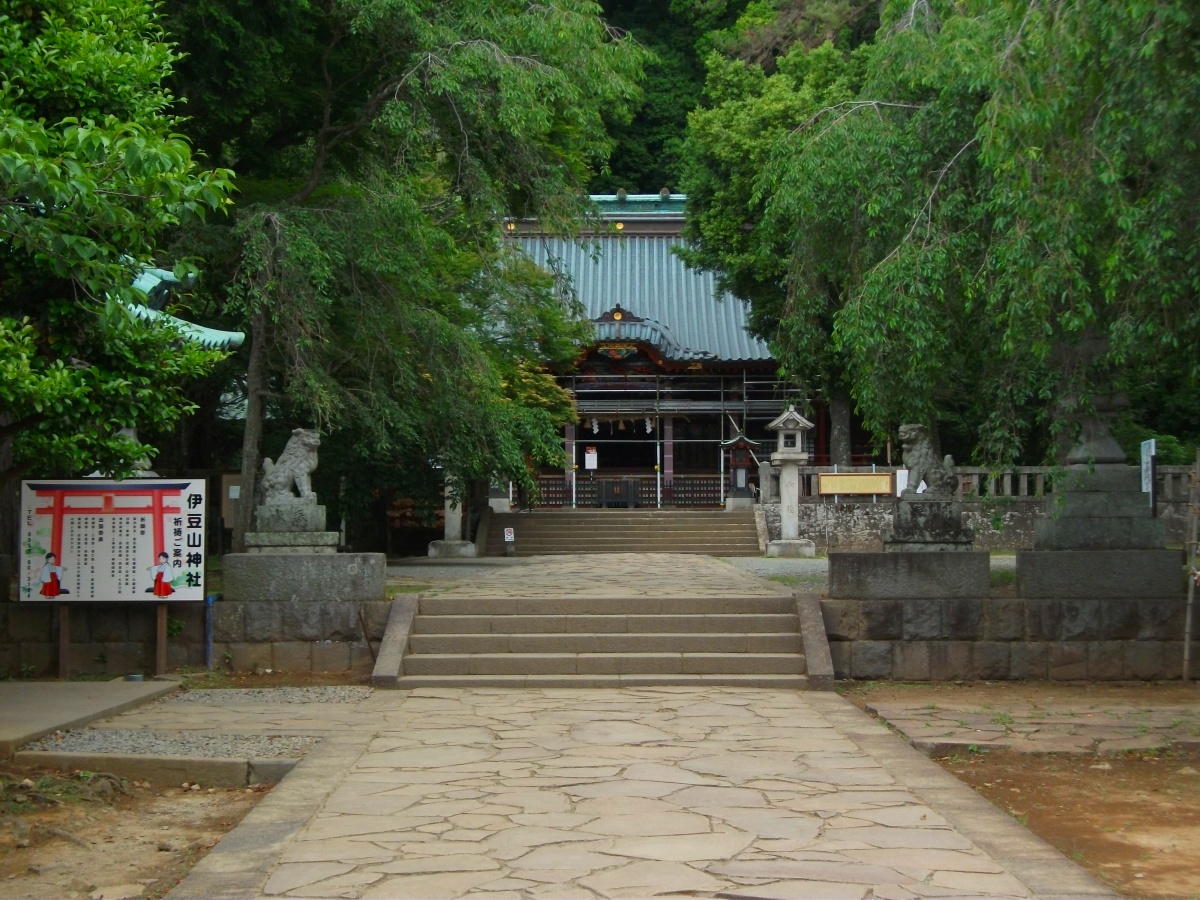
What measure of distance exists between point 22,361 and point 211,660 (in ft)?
17.6

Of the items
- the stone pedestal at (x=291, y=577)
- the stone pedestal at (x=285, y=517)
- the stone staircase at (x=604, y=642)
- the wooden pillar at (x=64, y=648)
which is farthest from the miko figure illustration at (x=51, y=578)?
the stone staircase at (x=604, y=642)

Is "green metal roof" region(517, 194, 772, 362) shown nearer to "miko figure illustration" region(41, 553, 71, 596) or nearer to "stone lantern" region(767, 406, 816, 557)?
"stone lantern" region(767, 406, 816, 557)

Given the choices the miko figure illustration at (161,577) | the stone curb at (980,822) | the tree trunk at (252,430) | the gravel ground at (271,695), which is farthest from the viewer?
the tree trunk at (252,430)

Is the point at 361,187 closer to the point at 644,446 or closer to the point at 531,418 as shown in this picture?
the point at 531,418

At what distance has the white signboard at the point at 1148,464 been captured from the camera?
10.7 metres

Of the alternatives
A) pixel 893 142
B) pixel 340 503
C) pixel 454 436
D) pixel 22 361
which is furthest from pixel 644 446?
Answer: pixel 22 361

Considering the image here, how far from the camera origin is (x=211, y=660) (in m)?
11.1

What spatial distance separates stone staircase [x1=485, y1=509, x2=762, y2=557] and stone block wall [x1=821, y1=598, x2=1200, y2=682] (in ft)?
41.3

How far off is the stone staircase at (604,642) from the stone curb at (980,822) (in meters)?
2.23

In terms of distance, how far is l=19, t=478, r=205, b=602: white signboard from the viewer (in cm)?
1054

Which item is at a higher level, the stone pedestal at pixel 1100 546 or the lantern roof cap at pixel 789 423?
the lantern roof cap at pixel 789 423

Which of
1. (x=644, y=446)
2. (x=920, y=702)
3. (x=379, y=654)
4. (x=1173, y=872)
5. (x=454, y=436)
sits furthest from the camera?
(x=644, y=446)

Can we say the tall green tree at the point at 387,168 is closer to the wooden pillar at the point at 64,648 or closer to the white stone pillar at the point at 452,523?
the wooden pillar at the point at 64,648

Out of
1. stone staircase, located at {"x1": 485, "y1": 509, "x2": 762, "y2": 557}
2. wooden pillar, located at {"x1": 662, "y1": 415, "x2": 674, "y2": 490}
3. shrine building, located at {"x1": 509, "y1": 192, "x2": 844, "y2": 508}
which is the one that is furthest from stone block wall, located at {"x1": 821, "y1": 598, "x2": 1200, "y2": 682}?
wooden pillar, located at {"x1": 662, "y1": 415, "x2": 674, "y2": 490}
